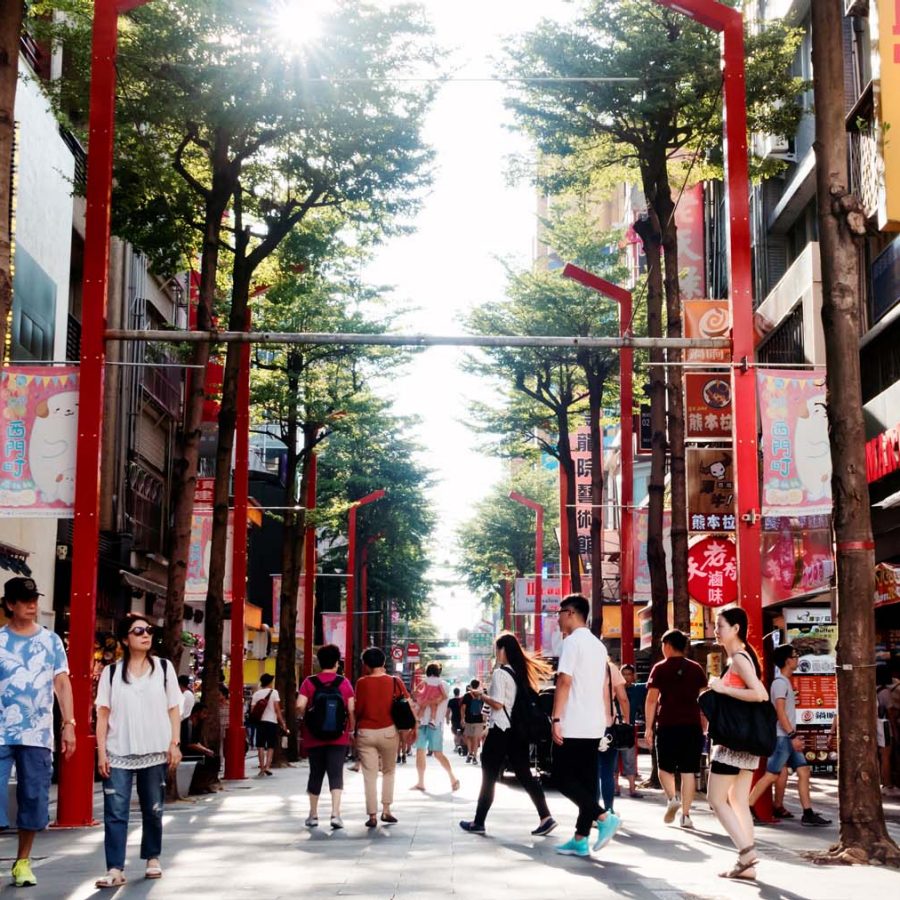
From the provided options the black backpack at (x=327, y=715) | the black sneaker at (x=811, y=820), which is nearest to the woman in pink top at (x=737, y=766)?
the black backpack at (x=327, y=715)

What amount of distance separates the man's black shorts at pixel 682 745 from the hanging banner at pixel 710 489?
12.2 m

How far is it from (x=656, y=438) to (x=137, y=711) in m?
15.0

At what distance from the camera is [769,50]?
78.2ft

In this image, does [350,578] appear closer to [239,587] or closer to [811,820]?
[239,587]

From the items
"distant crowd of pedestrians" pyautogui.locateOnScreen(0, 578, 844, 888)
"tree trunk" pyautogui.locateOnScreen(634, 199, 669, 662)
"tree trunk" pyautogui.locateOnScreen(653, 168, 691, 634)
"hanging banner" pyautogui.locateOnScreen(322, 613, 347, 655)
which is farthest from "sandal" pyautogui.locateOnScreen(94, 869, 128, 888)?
"hanging banner" pyautogui.locateOnScreen(322, 613, 347, 655)

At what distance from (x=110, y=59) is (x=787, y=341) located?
17681mm

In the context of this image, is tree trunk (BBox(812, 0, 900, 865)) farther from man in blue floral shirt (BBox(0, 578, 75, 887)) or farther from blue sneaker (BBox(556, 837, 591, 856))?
man in blue floral shirt (BBox(0, 578, 75, 887))

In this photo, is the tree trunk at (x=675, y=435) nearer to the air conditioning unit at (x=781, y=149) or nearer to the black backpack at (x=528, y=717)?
the air conditioning unit at (x=781, y=149)

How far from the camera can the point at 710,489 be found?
89.8 feet

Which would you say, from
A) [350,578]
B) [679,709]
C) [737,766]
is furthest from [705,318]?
[350,578]

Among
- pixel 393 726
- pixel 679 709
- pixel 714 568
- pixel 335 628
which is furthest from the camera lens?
pixel 335 628

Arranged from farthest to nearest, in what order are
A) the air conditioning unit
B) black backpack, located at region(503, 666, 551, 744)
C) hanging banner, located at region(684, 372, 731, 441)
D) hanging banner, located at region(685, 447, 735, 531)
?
the air conditioning unit → hanging banner, located at region(685, 447, 735, 531) → hanging banner, located at region(684, 372, 731, 441) → black backpack, located at region(503, 666, 551, 744)

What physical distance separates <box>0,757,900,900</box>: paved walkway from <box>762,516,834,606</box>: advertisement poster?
31.9 ft

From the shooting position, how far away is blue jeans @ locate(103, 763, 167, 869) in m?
10.2
